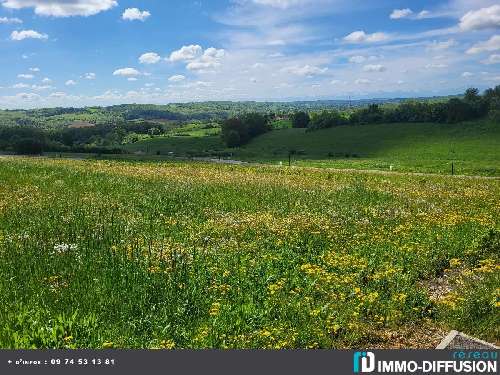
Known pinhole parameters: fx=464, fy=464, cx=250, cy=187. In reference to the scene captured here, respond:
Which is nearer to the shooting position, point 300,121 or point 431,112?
point 431,112

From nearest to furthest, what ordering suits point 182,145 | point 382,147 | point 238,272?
point 238,272 → point 382,147 → point 182,145

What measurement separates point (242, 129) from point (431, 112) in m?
53.8

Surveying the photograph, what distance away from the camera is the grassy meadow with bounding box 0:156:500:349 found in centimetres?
896

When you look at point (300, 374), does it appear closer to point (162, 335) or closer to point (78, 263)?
point (162, 335)

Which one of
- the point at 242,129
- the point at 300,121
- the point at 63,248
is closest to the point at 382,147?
the point at 242,129

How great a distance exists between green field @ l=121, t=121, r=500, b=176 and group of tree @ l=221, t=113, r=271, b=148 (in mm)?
3050

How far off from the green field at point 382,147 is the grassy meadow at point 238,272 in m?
39.4

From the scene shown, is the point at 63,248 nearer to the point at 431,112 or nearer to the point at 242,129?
the point at 431,112

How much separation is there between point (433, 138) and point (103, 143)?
116 metres

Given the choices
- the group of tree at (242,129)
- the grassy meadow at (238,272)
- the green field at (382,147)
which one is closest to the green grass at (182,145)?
the green field at (382,147)

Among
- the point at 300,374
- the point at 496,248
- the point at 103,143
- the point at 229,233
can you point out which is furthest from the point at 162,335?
the point at 103,143

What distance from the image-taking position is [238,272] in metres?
12.3

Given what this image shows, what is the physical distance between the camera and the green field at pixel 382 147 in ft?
224

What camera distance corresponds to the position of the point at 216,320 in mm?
9320
